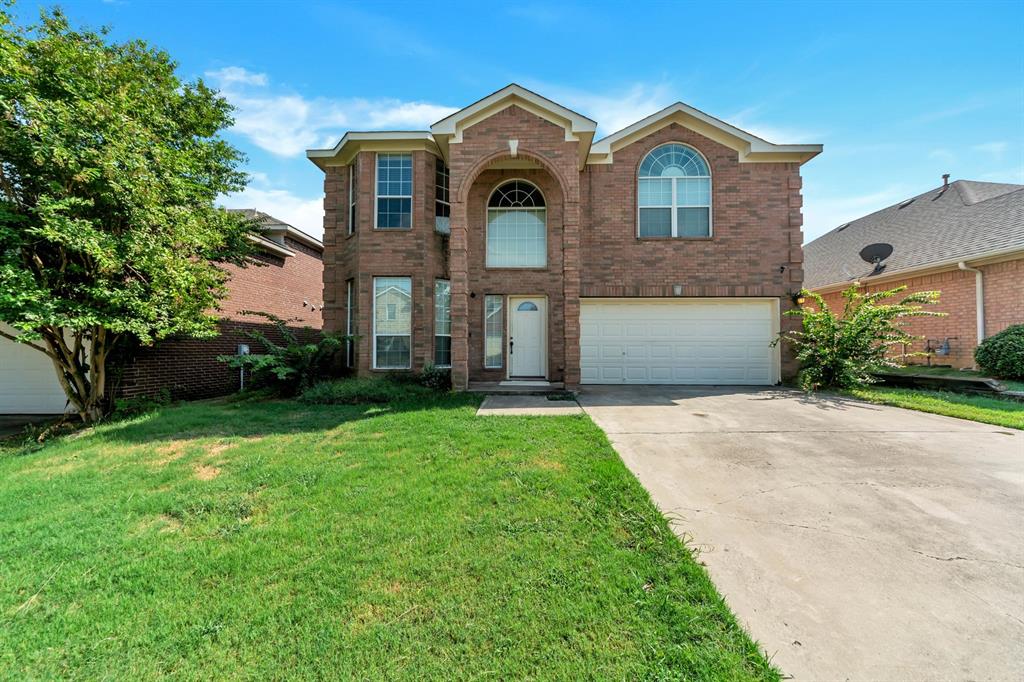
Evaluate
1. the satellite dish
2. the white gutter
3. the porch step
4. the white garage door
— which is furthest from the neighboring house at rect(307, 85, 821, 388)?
the satellite dish

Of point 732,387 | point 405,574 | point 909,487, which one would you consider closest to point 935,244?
point 732,387

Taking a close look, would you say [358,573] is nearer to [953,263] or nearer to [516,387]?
[516,387]

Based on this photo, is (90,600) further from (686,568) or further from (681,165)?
(681,165)

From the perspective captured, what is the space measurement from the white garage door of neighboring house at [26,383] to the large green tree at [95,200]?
84.2 inches

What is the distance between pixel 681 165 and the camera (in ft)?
34.0

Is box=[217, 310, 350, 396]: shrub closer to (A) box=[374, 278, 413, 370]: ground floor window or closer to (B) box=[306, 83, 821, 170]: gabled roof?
(A) box=[374, 278, 413, 370]: ground floor window

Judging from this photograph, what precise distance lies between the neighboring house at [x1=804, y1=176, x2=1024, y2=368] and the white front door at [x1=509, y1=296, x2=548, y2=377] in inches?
443

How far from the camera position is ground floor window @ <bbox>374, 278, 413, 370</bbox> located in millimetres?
9805

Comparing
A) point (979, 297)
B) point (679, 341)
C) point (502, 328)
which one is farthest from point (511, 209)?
point (979, 297)

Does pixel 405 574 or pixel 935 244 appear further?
pixel 935 244

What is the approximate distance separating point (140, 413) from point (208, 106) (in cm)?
665

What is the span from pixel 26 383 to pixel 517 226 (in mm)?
12217

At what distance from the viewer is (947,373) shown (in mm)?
9703

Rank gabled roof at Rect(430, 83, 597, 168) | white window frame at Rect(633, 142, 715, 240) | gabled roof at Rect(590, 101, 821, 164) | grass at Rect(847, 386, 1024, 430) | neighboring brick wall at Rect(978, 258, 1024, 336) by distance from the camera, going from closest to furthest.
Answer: grass at Rect(847, 386, 1024, 430)
gabled roof at Rect(430, 83, 597, 168)
neighboring brick wall at Rect(978, 258, 1024, 336)
gabled roof at Rect(590, 101, 821, 164)
white window frame at Rect(633, 142, 715, 240)
